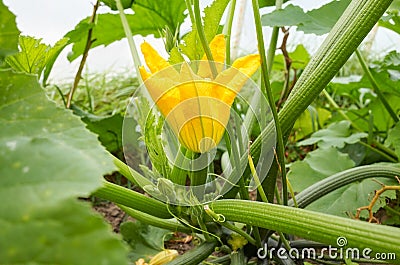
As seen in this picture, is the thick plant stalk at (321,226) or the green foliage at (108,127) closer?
the thick plant stalk at (321,226)

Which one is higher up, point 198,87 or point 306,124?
point 198,87

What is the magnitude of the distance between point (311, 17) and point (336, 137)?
0.45 m

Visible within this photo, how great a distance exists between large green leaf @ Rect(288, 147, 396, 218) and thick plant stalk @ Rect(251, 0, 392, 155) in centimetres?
30

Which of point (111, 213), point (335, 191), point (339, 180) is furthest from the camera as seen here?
point (111, 213)

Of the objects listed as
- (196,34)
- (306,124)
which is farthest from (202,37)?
(306,124)

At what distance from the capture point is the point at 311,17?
41.6 inches

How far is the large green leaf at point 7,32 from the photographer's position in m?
0.48

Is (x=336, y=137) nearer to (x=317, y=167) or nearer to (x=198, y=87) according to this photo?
(x=317, y=167)

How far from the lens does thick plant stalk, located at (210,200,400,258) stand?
1.77ft

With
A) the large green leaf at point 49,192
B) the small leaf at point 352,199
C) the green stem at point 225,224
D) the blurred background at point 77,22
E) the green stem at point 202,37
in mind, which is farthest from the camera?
the blurred background at point 77,22

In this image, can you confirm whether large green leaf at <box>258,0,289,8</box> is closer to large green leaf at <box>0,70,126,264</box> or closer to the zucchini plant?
the zucchini plant

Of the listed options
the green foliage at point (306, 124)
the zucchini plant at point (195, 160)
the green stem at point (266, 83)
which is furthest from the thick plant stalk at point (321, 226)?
the green foliage at point (306, 124)

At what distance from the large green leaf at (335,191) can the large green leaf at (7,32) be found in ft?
2.37

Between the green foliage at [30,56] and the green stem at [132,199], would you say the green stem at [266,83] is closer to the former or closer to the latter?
the green stem at [132,199]
